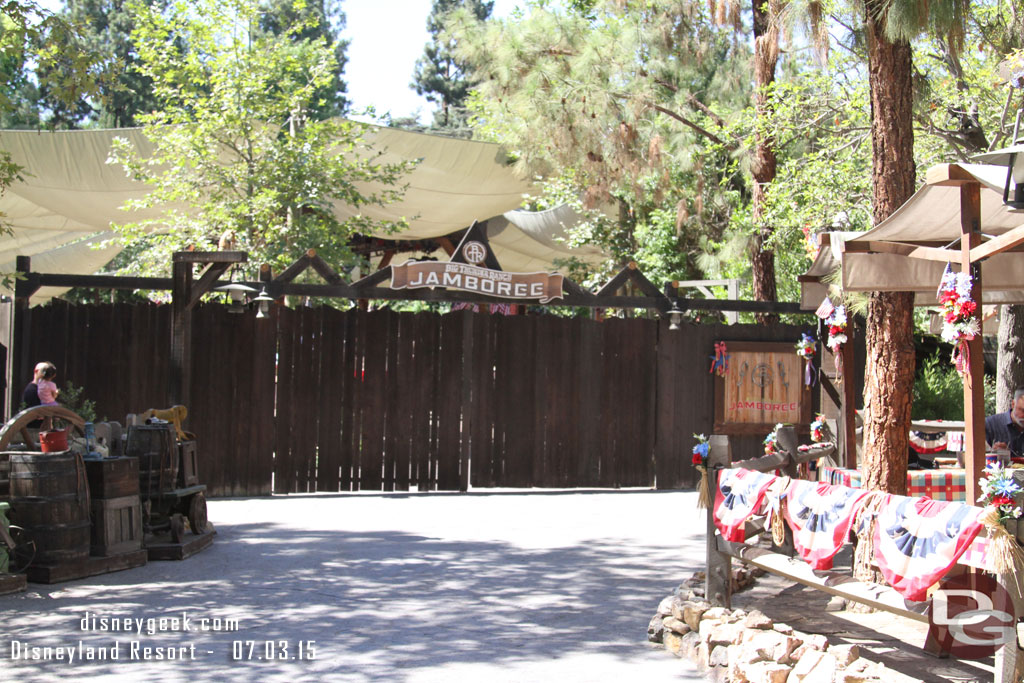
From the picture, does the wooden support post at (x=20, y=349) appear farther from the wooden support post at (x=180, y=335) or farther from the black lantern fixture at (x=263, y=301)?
the black lantern fixture at (x=263, y=301)

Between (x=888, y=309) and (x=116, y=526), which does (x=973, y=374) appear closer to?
(x=888, y=309)

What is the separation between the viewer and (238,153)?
14844mm

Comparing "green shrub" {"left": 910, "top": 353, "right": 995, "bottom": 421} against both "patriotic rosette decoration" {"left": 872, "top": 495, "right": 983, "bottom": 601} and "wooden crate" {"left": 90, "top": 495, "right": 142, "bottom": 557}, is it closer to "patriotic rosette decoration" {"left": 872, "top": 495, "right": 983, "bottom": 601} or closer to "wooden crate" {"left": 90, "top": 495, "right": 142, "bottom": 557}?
"patriotic rosette decoration" {"left": 872, "top": 495, "right": 983, "bottom": 601}

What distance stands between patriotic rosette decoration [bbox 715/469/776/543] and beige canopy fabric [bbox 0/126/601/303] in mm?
10260

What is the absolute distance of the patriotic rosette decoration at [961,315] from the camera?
18.1ft

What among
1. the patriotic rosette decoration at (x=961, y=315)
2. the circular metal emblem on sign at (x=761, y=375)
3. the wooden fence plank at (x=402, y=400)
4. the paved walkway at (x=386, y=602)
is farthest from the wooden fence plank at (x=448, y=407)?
the patriotic rosette decoration at (x=961, y=315)

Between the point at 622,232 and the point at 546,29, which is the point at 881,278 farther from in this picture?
the point at 622,232

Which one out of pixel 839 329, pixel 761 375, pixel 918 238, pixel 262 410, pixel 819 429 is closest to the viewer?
pixel 918 238

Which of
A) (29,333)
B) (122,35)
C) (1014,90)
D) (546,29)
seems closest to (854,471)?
(1014,90)

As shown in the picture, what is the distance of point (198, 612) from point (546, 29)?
11109 millimetres

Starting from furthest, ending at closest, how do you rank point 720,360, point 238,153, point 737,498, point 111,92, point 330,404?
point 111,92, point 238,153, point 720,360, point 330,404, point 737,498

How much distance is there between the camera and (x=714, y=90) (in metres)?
16.8

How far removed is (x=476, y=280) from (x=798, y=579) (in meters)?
6.85

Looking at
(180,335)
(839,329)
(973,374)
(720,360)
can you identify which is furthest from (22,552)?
(720,360)
